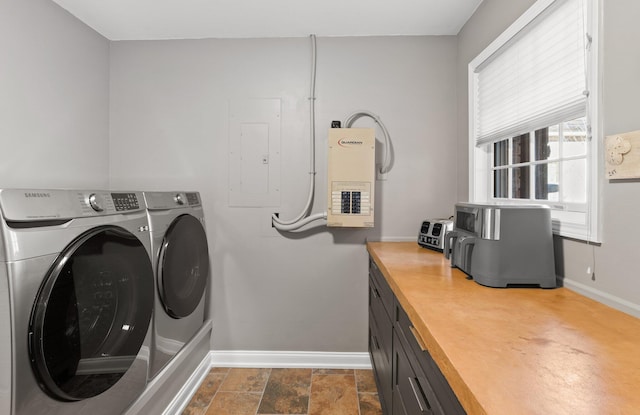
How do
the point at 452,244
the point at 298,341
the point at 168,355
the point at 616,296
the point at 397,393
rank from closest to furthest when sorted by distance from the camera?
the point at 616,296 < the point at 397,393 < the point at 452,244 < the point at 168,355 < the point at 298,341

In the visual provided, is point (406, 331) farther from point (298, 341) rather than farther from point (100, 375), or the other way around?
point (298, 341)

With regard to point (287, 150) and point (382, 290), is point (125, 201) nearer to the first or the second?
point (287, 150)

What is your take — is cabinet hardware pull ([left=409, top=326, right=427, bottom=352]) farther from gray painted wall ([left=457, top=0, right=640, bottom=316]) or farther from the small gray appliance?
gray painted wall ([left=457, top=0, right=640, bottom=316])

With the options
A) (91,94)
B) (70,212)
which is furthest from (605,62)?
(91,94)

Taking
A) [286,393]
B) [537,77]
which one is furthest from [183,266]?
[537,77]

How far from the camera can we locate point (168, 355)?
1.64 m

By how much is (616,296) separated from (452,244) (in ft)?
1.94

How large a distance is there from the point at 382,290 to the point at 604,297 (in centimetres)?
89

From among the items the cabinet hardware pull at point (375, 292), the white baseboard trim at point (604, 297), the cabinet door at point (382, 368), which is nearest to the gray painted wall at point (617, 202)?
the white baseboard trim at point (604, 297)

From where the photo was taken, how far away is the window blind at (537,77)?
3.92 ft

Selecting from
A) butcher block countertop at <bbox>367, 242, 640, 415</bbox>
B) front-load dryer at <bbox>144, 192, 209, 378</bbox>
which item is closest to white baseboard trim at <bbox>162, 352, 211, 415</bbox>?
front-load dryer at <bbox>144, 192, 209, 378</bbox>

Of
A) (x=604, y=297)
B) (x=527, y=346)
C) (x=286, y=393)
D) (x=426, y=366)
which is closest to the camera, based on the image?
(x=527, y=346)

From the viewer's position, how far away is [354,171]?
2.03 metres

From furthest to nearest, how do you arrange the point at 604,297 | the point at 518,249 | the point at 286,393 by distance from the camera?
the point at 286,393 → the point at 518,249 → the point at 604,297
